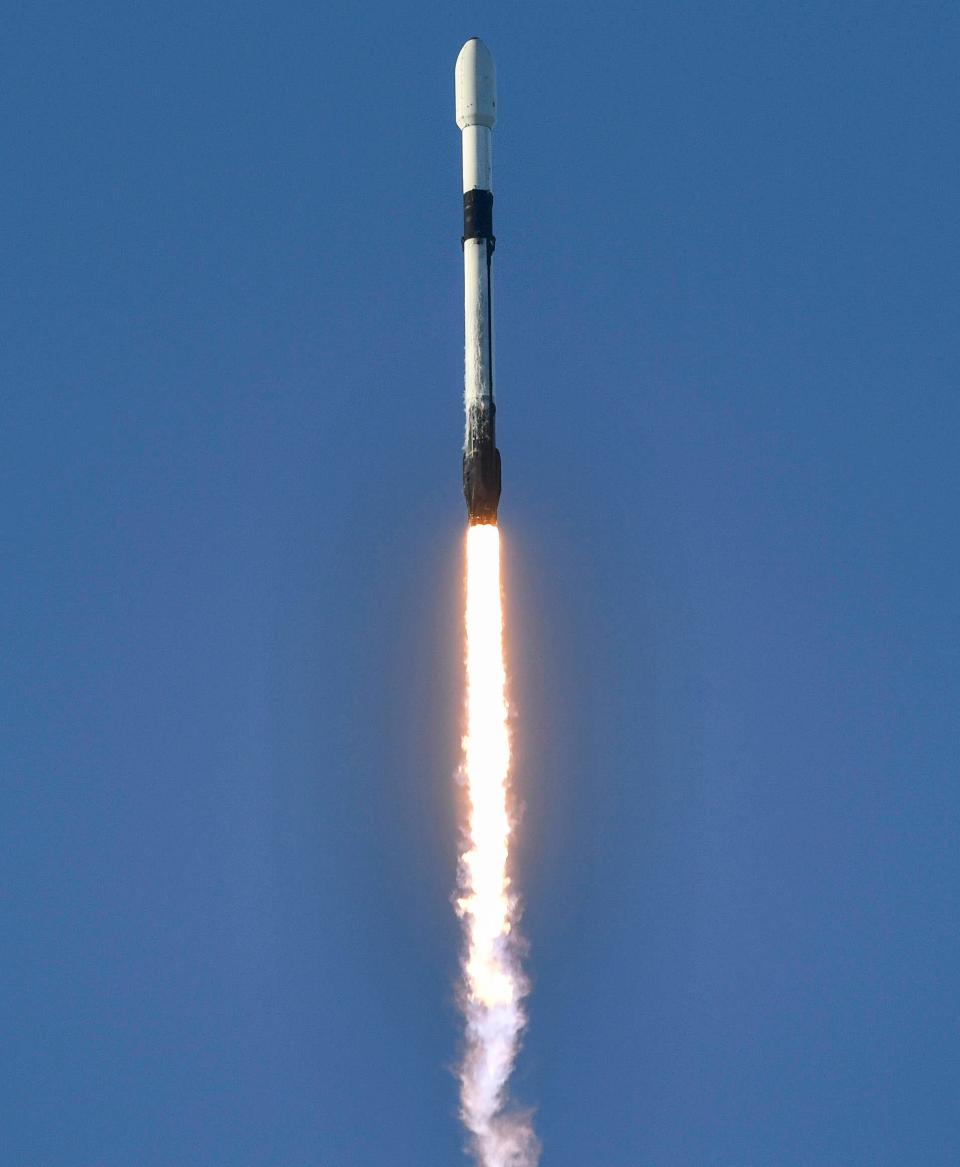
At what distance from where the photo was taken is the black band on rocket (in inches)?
3044

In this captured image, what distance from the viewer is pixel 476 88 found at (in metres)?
78.2

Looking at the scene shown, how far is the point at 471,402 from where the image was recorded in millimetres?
76438

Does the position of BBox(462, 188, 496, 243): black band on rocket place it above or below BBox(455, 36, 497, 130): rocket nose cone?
below

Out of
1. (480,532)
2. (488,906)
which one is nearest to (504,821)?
(488,906)

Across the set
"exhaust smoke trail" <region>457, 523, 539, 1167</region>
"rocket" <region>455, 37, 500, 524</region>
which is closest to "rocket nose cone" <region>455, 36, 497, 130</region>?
"rocket" <region>455, 37, 500, 524</region>

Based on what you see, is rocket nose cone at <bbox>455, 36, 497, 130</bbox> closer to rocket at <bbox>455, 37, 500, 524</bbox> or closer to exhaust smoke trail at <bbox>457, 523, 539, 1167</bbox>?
rocket at <bbox>455, 37, 500, 524</bbox>

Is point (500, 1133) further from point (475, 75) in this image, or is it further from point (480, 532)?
point (475, 75)

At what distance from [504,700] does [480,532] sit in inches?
218

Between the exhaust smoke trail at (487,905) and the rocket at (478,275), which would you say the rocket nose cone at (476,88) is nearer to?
the rocket at (478,275)

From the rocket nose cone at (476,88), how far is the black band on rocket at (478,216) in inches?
84.6

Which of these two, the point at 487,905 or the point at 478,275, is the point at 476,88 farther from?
the point at 487,905

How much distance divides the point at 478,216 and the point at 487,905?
19405mm

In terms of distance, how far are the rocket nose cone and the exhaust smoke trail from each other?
1236 cm

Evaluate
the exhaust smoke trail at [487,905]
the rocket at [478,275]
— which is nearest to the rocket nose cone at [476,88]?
the rocket at [478,275]
